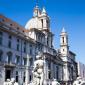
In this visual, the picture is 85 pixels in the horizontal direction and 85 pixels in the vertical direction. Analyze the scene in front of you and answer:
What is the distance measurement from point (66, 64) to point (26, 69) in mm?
30044

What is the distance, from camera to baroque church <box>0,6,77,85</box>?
44.8 metres

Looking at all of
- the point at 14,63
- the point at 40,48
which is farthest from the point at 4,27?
the point at 40,48

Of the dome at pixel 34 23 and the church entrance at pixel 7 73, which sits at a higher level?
the dome at pixel 34 23

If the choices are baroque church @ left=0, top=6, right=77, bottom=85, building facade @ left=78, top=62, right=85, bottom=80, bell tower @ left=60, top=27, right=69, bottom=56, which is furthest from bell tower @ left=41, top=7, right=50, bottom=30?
building facade @ left=78, top=62, right=85, bottom=80

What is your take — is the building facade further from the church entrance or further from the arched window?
the church entrance

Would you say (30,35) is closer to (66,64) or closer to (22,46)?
(22,46)

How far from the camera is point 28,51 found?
173 ft

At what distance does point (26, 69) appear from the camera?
51.1m

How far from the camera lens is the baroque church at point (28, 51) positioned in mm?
44781

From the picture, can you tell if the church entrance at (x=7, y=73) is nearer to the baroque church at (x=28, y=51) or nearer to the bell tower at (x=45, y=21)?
the baroque church at (x=28, y=51)

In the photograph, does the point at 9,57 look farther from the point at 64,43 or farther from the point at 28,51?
the point at 64,43

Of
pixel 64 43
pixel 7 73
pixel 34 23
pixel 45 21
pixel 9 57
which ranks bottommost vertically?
pixel 7 73

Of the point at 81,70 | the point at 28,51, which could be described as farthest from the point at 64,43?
the point at 28,51

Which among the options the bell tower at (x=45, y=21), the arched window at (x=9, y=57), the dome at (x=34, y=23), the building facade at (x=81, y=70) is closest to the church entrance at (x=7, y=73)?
the arched window at (x=9, y=57)
